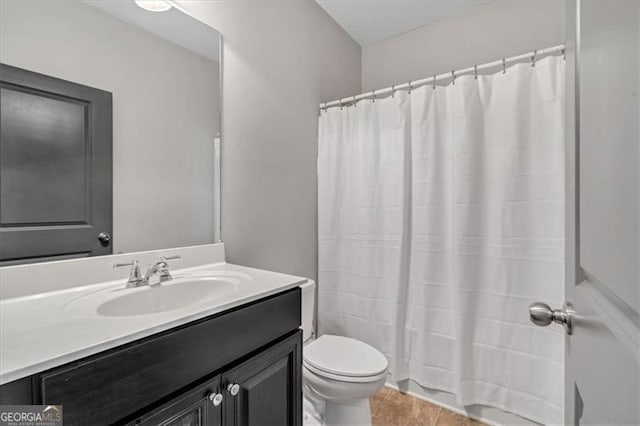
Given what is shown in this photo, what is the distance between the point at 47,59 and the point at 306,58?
4.44 feet

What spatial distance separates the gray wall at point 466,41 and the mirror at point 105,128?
1.49m

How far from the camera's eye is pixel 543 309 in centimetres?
61

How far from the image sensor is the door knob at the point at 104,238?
1.06 meters

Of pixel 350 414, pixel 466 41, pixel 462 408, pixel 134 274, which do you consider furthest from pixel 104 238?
pixel 466 41

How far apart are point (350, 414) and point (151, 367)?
108cm

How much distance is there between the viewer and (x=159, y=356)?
68 centimetres

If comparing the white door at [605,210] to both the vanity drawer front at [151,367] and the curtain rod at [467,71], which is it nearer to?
the vanity drawer front at [151,367]

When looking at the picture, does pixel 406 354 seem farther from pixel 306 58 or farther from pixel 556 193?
pixel 306 58

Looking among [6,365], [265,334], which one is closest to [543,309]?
[265,334]

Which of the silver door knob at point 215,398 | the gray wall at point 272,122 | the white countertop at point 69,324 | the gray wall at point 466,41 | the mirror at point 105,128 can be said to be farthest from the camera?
the gray wall at point 466,41

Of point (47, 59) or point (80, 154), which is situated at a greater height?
point (47, 59)

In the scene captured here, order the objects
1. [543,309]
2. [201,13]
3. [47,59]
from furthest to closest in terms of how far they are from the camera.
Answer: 1. [201,13]
2. [47,59]
3. [543,309]

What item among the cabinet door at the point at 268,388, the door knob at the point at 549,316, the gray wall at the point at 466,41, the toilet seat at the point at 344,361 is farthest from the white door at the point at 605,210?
the gray wall at the point at 466,41

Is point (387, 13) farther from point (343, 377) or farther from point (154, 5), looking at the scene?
point (343, 377)
